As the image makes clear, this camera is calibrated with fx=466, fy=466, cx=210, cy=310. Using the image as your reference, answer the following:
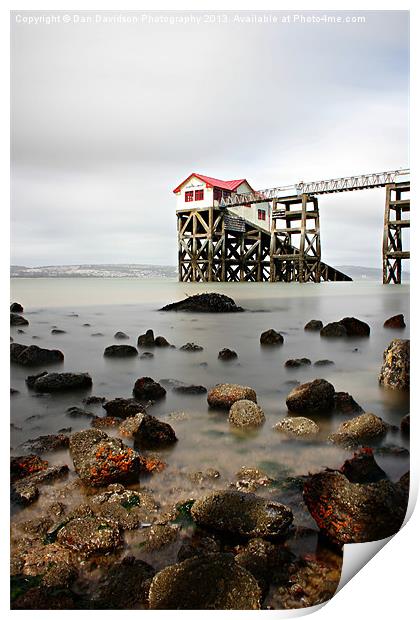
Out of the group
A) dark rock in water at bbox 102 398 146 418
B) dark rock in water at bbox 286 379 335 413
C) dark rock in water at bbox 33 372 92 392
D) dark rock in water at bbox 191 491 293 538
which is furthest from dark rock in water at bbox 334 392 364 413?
dark rock in water at bbox 33 372 92 392

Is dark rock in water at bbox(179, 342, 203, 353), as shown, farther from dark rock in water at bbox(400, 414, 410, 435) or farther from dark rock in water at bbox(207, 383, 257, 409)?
dark rock in water at bbox(400, 414, 410, 435)

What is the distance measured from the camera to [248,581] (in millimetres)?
1488

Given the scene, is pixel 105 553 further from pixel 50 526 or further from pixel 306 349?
pixel 306 349

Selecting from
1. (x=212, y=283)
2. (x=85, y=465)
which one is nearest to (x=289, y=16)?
(x=212, y=283)

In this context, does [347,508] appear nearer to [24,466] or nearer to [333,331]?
[333,331]

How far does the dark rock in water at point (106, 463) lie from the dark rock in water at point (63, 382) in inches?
17.8

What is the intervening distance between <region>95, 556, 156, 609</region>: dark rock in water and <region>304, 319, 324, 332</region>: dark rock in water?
137 centimetres

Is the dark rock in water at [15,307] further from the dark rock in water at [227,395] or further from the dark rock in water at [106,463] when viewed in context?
the dark rock in water at [227,395]

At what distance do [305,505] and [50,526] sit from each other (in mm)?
922

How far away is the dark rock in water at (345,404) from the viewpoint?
2.15m

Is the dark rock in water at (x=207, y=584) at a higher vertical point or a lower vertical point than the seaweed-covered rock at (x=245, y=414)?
lower

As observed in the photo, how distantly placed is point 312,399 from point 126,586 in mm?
1087

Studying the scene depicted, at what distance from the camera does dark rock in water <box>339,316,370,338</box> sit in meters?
2.43

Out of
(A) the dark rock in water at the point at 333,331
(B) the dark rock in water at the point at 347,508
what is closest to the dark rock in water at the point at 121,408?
(B) the dark rock in water at the point at 347,508
